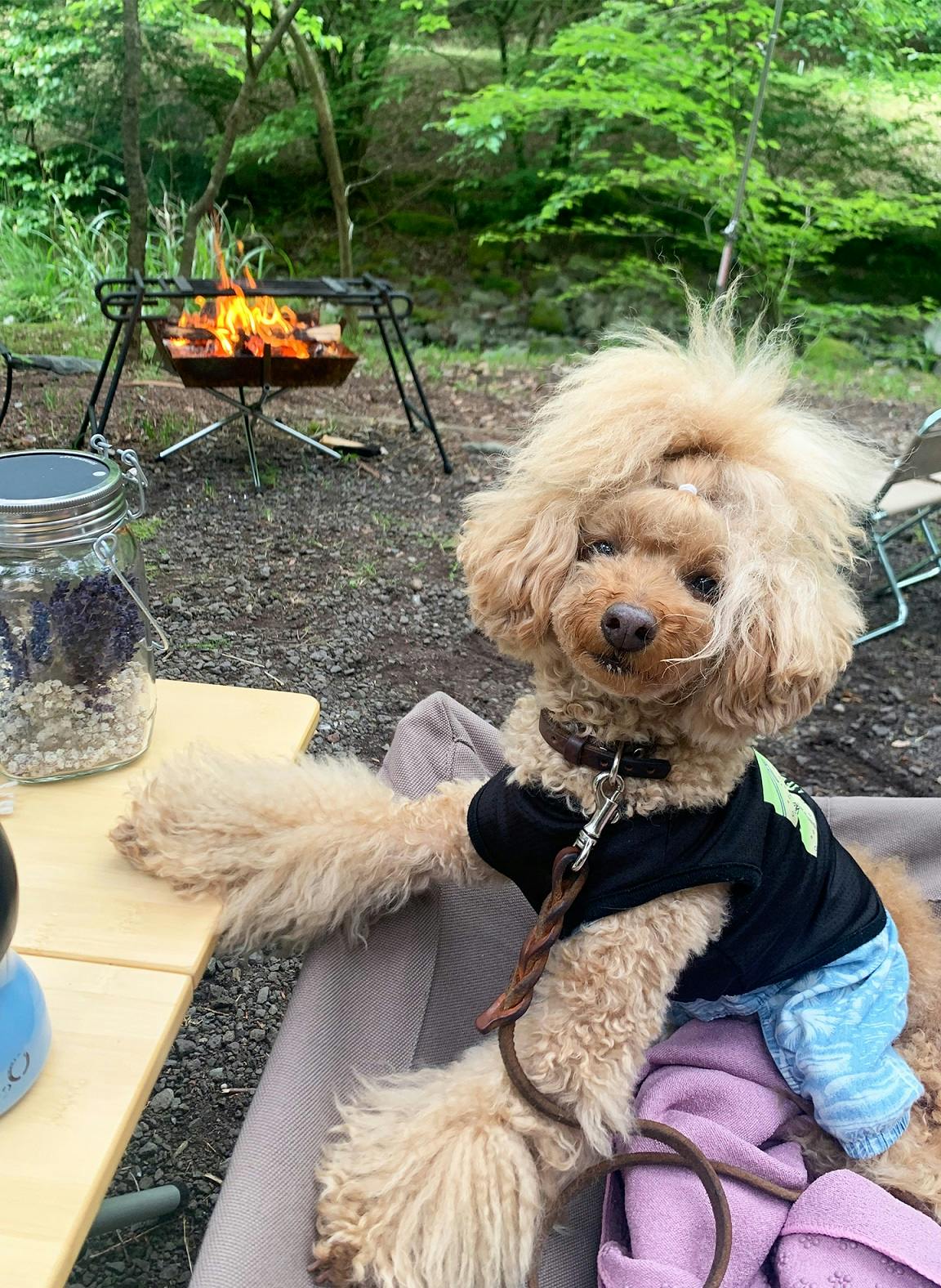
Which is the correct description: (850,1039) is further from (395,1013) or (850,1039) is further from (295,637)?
(295,637)

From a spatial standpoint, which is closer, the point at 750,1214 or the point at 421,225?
the point at 750,1214

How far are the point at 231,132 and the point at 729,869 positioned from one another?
4890mm

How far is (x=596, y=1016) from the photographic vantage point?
4.01ft

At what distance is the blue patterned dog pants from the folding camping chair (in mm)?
1974

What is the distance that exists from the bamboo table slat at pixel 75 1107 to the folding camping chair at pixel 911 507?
271 cm

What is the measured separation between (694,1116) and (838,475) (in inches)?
35.2

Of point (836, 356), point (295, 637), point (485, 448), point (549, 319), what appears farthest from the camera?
point (549, 319)

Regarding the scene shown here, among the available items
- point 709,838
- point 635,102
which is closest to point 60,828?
point 709,838

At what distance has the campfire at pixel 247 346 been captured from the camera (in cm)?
376

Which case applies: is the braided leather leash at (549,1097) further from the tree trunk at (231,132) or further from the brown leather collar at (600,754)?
the tree trunk at (231,132)

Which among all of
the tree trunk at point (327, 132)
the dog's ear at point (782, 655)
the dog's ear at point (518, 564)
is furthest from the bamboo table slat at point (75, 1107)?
the tree trunk at point (327, 132)

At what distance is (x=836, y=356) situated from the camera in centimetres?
746

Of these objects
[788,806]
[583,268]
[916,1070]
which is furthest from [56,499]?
[583,268]

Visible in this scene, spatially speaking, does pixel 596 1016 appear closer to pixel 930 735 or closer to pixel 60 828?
pixel 60 828
